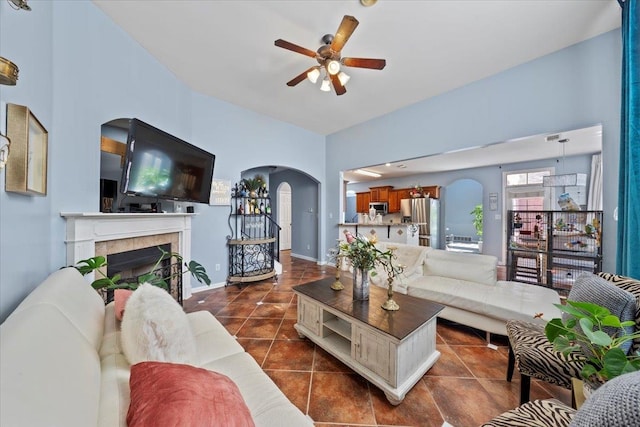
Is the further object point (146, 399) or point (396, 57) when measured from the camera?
point (396, 57)

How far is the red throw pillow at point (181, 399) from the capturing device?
0.57 m

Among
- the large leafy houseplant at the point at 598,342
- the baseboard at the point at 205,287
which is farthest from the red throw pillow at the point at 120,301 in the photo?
the baseboard at the point at 205,287

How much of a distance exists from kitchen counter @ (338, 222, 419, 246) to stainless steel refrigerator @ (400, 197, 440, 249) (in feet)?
4.32

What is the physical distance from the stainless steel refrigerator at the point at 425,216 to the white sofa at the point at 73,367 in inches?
221

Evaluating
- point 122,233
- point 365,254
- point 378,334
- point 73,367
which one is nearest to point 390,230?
point 365,254

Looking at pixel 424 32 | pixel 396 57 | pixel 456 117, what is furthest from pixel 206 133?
pixel 456 117

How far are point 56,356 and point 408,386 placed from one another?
70.8 inches

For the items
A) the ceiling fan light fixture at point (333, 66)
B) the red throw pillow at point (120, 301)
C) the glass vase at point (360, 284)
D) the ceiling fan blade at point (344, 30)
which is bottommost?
the glass vase at point (360, 284)

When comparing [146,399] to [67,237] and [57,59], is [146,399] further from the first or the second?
[57,59]

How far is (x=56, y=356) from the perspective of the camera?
65cm

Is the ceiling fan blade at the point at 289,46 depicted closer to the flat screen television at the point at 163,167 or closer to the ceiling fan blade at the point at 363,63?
the ceiling fan blade at the point at 363,63

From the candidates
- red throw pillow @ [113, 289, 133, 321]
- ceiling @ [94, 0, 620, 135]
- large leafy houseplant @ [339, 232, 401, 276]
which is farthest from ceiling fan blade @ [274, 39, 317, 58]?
red throw pillow @ [113, 289, 133, 321]

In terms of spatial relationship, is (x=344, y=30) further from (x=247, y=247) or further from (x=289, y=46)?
(x=247, y=247)

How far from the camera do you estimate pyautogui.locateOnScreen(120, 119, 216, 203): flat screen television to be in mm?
2094
